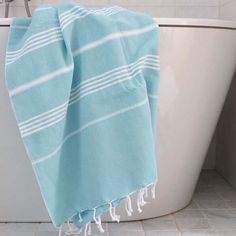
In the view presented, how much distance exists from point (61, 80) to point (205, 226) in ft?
2.13

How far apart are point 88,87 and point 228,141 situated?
942 millimetres

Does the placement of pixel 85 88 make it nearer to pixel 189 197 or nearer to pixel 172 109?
pixel 172 109

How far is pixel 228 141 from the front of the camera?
5.22 feet

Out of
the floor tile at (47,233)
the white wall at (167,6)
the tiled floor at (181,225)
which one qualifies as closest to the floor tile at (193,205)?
the tiled floor at (181,225)

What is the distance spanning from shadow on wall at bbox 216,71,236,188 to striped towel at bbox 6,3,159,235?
761mm

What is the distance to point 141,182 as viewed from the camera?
0.84m

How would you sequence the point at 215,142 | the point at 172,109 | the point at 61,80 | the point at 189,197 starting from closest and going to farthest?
the point at 61,80 < the point at 172,109 < the point at 189,197 < the point at 215,142

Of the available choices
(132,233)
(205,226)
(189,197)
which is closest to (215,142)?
(189,197)

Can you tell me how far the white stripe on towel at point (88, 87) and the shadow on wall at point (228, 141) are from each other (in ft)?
2.53

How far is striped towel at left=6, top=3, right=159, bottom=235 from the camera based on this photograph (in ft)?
2.64

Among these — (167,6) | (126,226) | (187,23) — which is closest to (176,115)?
(187,23)

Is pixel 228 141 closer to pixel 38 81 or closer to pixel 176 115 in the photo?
pixel 176 115

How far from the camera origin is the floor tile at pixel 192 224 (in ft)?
3.68

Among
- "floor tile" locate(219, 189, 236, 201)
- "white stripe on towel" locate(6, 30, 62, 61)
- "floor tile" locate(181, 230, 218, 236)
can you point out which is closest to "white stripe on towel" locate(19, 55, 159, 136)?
"white stripe on towel" locate(6, 30, 62, 61)
